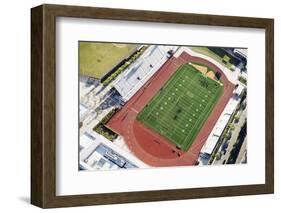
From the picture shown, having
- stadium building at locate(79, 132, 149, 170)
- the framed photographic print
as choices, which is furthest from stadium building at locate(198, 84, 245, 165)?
stadium building at locate(79, 132, 149, 170)

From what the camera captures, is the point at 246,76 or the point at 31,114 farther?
the point at 246,76

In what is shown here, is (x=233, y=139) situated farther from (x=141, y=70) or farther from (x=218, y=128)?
(x=141, y=70)

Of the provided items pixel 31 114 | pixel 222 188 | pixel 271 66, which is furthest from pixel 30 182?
pixel 271 66

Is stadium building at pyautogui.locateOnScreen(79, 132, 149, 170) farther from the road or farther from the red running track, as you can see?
the road

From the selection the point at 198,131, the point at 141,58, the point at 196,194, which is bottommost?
the point at 196,194

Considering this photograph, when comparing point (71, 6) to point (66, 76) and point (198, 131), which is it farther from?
point (198, 131)

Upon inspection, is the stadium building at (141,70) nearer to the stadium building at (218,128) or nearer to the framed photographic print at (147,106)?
the framed photographic print at (147,106)

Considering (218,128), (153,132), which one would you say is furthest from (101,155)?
(218,128)

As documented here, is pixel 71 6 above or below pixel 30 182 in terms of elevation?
above
